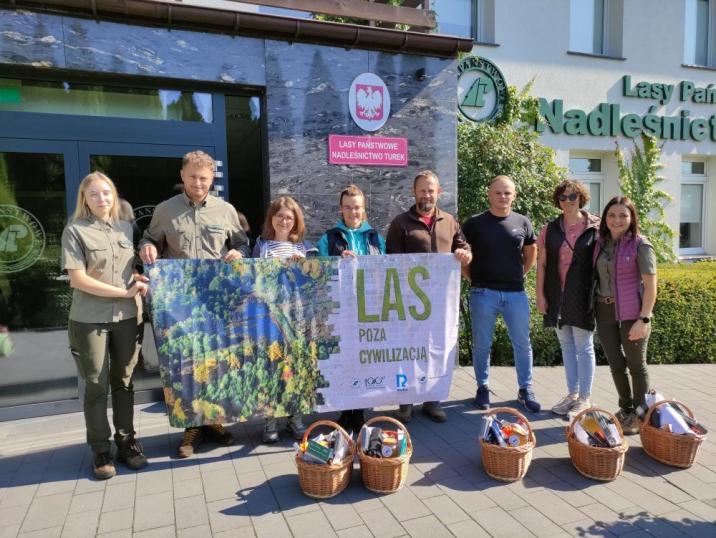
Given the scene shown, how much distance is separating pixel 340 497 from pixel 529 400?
2.08 m

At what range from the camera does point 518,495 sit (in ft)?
9.81

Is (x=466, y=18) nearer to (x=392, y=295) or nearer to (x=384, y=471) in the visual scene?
(x=392, y=295)

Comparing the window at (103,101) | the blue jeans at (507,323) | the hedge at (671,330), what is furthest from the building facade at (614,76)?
the blue jeans at (507,323)

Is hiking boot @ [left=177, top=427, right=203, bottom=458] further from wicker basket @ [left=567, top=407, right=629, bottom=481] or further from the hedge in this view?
the hedge

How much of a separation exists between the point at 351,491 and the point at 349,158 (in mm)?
3202

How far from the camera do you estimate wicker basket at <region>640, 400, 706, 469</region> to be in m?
3.21

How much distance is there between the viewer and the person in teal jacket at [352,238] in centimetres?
373

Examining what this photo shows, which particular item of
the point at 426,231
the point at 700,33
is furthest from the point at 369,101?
the point at 700,33

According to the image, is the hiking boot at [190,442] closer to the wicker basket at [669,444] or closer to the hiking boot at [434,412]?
the hiking boot at [434,412]

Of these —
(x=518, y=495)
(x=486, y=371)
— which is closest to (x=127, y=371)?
(x=518, y=495)

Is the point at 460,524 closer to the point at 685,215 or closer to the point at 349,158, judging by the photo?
the point at 349,158

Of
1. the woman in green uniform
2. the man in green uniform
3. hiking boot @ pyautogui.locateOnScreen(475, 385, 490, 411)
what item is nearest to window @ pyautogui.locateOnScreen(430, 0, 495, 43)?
hiking boot @ pyautogui.locateOnScreen(475, 385, 490, 411)

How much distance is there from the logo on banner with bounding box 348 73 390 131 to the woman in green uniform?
2.64 m

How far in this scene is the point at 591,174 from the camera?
1043cm
